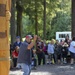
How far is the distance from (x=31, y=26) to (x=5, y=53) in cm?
4039

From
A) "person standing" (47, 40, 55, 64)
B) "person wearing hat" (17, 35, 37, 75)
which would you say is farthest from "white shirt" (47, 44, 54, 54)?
"person wearing hat" (17, 35, 37, 75)

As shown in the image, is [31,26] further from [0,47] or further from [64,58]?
[0,47]

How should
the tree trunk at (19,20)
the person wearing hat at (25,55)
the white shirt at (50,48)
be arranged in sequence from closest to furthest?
the person wearing hat at (25,55)
the white shirt at (50,48)
the tree trunk at (19,20)

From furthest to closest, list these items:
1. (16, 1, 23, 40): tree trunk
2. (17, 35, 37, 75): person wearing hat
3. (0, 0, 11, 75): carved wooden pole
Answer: (16, 1, 23, 40): tree trunk → (17, 35, 37, 75): person wearing hat → (0, 0, 11, 75): carved wooden pole

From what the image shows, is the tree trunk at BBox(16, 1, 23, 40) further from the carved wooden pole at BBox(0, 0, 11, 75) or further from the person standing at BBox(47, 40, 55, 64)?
the carved wooden pole at BBox(0, 0, 11, 75)

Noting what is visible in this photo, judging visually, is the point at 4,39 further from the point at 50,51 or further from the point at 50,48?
the point at 50,51

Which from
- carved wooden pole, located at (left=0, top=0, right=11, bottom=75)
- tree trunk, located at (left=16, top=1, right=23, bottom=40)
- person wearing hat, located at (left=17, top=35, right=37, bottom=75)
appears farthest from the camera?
tree trunk, located at (left=16, top=1, right=23, bottom=40)

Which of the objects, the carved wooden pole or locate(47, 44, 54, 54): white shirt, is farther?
locate(47, 44, 54, 54): white shirt

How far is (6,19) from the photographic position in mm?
3133

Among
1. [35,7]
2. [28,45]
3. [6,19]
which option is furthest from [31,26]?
[6,19]

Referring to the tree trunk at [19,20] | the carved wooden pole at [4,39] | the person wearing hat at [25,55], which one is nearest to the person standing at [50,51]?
the person wearing hat at [25,55]

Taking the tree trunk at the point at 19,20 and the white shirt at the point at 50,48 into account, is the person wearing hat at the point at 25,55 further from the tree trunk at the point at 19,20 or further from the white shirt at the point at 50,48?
the tree trunk at the point at 19,20

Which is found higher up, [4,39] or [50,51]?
[4,39]

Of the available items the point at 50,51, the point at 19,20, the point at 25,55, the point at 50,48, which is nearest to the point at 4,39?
the point at 25,55
